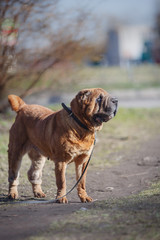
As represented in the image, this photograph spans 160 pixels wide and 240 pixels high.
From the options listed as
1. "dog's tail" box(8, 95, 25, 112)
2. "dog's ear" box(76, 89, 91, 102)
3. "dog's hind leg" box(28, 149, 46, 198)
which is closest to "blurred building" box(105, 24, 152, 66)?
"dog's tail" box(8, 95, 25, 112)

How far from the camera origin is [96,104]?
5.05m

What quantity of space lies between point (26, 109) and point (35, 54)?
5404 millimetres

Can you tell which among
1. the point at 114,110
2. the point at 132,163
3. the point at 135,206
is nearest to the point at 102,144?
the point at 132,163

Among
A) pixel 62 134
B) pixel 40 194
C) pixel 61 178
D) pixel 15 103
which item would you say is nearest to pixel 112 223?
pixel 61 178

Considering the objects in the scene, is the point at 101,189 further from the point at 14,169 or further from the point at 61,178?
the point at 14,169

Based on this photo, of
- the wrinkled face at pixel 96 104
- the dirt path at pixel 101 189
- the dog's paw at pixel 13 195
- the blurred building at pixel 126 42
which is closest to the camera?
the dirt path at pixel 101 189

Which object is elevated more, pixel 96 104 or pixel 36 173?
pixel 96 104

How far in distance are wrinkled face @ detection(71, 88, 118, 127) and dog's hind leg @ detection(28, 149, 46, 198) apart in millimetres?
1290

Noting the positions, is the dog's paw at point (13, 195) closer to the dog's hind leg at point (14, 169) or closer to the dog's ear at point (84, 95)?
the dog's hind leg at point (14, 169)

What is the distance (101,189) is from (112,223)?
241 centimetres

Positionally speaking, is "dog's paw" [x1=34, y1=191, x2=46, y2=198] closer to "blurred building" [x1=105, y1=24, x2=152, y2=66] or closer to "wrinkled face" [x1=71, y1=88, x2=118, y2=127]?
"wrinkled face" [x1=71, y1=88, x2=118, y2=127]

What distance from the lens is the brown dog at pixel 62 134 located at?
5062 mm

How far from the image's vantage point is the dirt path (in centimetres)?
396

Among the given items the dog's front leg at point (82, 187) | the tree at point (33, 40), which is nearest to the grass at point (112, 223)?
the dog's front leg at point (82, 187)
